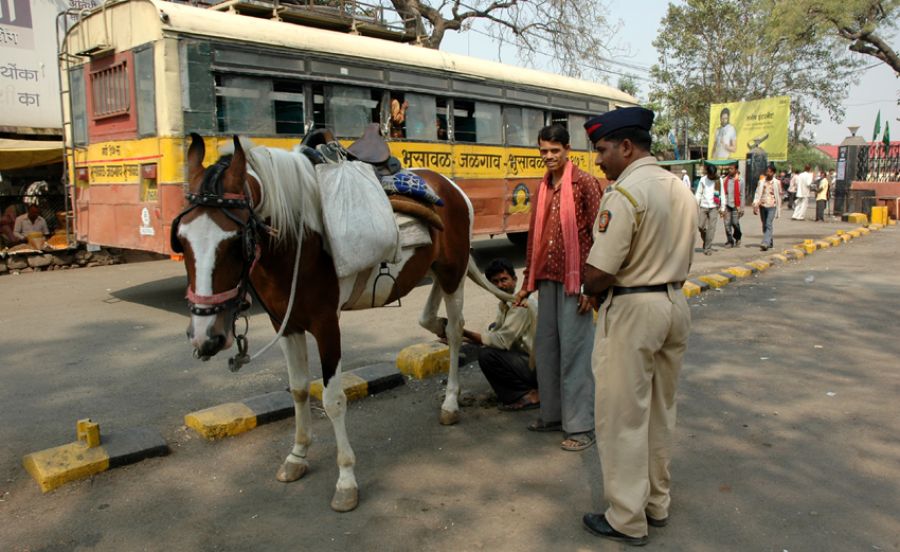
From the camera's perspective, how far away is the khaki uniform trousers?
2783 mm

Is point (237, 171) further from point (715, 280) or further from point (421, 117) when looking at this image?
point (715, 280)

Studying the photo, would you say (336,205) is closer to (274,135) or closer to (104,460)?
(104,460)

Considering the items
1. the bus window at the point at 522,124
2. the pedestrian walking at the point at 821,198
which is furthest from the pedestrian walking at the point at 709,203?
the pedestrian walking at the point at 821,198

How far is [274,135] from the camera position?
26.6ft

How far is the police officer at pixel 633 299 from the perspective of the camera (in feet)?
9.02

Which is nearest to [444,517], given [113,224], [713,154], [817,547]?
[817,547]

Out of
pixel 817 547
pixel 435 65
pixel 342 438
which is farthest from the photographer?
pixel 435 65

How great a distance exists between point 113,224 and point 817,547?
8358 mm

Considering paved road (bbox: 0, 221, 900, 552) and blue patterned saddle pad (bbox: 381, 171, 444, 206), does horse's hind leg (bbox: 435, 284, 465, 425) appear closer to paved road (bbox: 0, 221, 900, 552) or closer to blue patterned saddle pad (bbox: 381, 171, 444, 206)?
paved road (bbox: 0, 221, 900, 552)

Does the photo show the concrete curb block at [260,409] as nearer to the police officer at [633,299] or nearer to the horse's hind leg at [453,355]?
the horse's hind leg at [453,355]

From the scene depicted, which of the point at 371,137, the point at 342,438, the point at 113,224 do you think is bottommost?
the point at 342,438

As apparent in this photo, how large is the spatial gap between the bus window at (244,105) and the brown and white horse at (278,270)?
433 cm

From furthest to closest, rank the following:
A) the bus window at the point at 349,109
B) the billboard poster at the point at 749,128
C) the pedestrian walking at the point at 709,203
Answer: the billboard poster at the point at 749,128 → the pedestrian walking at the point at 709,203 → the bus window at the point at 349,109

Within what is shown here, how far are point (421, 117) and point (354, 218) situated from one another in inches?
261
